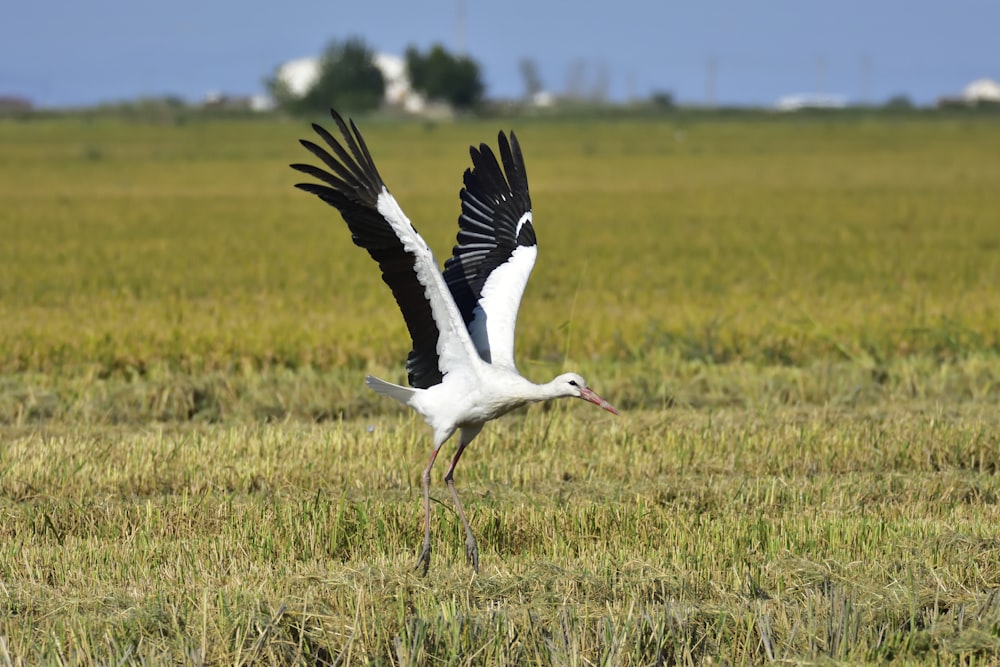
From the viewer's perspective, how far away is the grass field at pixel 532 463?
5348 mm

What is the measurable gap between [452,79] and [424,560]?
130200mm

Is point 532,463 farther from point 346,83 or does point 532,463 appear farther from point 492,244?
point 346,83

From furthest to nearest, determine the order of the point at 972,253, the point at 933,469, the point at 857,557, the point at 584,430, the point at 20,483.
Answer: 1. the point at 972,253
2. the point at 584,430
3. the point at 933,469
4. the point at 20,483
5. the point at 857,557

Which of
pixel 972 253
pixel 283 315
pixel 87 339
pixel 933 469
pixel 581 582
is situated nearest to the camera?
pixel 581 582

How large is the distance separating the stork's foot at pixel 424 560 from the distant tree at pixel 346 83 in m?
118

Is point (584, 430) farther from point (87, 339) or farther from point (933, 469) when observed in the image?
point (87, 339)

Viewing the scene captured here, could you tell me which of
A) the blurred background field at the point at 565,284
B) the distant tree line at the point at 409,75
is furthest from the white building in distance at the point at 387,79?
the blurred background field at the point at 565,284

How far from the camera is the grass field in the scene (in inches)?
211

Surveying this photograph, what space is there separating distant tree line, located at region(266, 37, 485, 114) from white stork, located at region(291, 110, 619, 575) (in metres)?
122

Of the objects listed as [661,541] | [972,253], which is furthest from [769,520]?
[972,253]

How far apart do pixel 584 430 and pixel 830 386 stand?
109 inches

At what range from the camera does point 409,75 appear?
464 feet

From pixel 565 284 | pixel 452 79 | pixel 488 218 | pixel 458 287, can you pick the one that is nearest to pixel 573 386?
pixel 458 287

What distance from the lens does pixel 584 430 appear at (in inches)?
380
